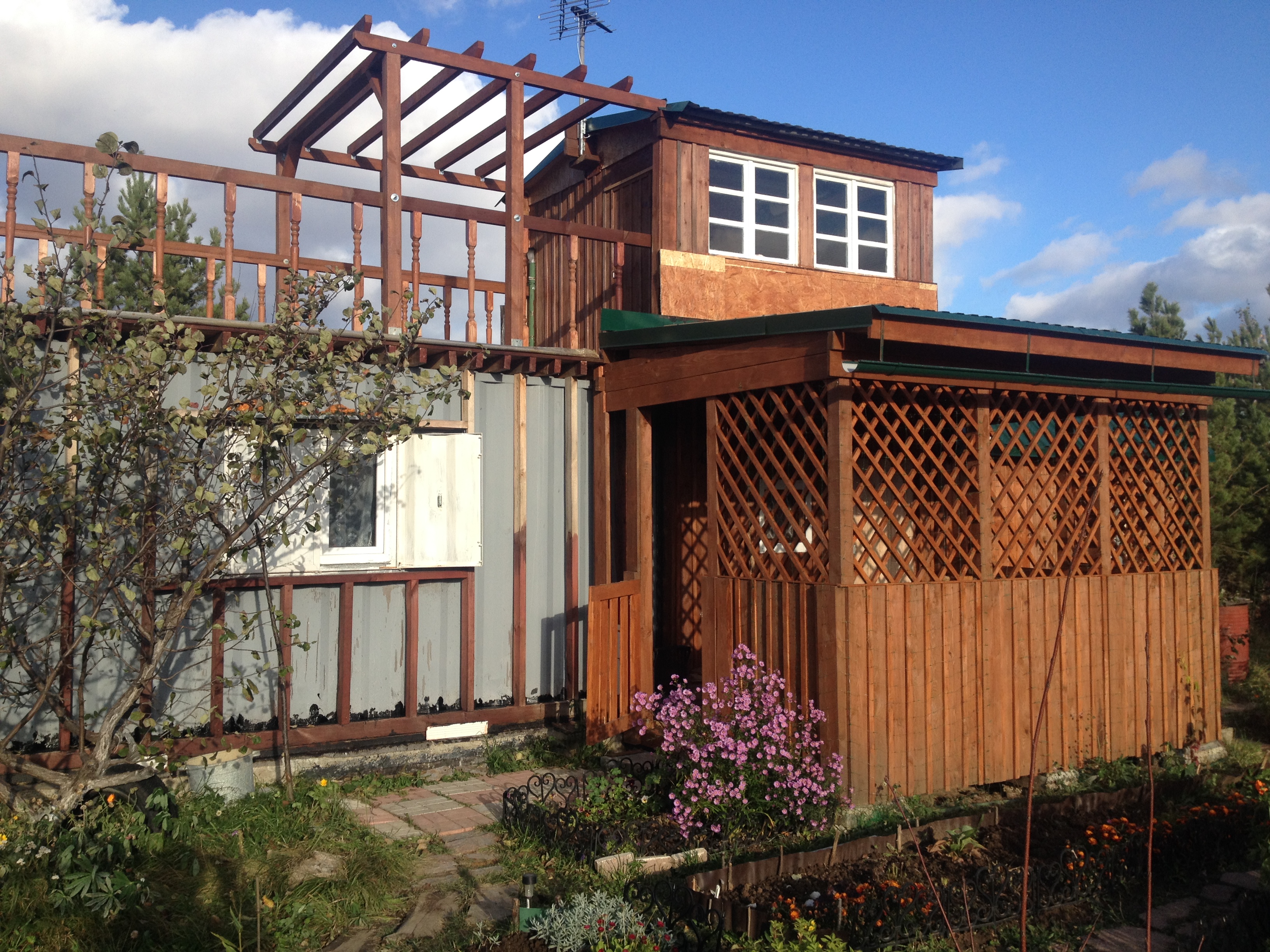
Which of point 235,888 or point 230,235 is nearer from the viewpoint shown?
point 235,888

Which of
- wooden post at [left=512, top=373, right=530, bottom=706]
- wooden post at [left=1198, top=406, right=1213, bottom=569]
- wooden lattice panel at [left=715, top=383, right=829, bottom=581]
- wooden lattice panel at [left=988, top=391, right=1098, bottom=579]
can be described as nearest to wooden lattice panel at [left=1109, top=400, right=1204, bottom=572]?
wooden post at [left=1198, top=406, right=1213, bottom=569]

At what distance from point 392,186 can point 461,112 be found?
1878 millimetres

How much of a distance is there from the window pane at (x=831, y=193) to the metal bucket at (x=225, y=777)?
24.7 feet

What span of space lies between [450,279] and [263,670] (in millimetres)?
5001

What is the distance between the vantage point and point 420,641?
7.71 m

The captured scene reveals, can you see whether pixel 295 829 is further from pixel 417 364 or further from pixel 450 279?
pixel 450 279

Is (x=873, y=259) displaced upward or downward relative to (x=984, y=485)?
upward

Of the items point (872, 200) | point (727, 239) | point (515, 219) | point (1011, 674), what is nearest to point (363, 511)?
point (515, 219)

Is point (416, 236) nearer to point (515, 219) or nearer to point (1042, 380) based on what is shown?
point (515, 219)

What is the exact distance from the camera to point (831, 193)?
10539 millimetres

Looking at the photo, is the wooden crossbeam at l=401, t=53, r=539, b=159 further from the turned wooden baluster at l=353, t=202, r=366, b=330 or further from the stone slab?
the stone slab

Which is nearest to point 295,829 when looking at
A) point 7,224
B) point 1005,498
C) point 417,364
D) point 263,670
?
point 263,670

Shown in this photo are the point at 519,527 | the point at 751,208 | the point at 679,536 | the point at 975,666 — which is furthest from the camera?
the point at 751,208

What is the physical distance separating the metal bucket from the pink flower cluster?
243 centimetres
